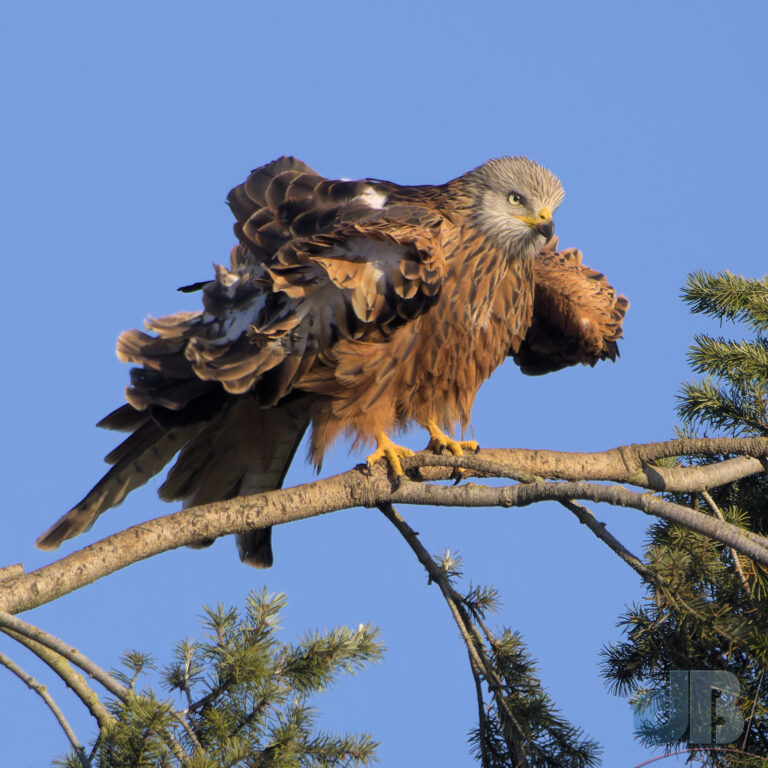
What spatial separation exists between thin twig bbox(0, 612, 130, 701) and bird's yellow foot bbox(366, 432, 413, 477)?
4.87ft

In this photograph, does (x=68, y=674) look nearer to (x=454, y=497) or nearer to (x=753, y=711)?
(x=454, y=497)

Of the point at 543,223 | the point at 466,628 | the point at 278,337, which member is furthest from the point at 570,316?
the point at 466,628

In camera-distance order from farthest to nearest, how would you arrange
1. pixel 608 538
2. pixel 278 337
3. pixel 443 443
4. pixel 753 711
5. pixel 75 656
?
pixel 443 443 < pixel 278 337 < pixel 608 538 < pixel 753 711 < pixel 75 656

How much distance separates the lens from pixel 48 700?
3143 mm

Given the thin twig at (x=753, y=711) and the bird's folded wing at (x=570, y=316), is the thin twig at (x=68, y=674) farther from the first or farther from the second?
the bird's folded wing at (x=570, y=316)

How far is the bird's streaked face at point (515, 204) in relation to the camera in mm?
4734

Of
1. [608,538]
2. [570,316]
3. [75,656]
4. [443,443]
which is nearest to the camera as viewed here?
[75,656]

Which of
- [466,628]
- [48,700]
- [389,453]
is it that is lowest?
[48,700]

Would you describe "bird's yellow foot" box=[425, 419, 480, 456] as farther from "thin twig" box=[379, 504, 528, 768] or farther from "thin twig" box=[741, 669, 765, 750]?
"thin twig" box=[741, 669, 765, 750]

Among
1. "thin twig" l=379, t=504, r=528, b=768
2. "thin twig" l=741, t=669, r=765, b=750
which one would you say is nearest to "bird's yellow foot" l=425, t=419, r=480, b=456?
"thin twig" l=379, t=504, r=528, b=768

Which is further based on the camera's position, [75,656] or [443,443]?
[443,443]

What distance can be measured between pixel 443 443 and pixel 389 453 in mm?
497

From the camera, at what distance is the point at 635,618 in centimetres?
345

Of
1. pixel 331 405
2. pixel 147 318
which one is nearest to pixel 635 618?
pixel 331 405
